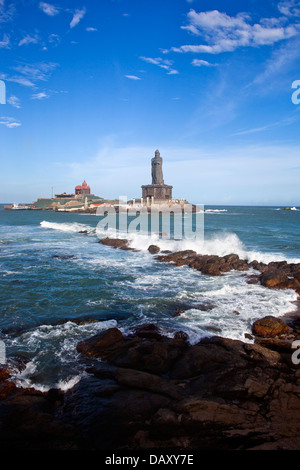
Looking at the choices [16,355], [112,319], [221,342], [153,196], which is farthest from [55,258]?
[153,196]

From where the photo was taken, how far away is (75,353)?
26.4ft

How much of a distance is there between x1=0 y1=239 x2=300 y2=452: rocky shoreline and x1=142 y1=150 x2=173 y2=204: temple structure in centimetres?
10384

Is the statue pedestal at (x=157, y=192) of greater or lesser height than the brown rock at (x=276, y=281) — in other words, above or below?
above

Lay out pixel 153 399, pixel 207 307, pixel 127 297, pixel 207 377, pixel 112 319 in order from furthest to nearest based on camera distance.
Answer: pixel 127 297 → pixel 207 307 → pixel 112 319 → pixel 207 377 → pixel 153 399

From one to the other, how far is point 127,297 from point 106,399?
6.95 meters

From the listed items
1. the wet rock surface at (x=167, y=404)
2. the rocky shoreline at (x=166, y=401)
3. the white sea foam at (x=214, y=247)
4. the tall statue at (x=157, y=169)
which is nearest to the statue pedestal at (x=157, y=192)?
the tall statue at (x=157, y=169)

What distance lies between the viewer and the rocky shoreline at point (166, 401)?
516cm

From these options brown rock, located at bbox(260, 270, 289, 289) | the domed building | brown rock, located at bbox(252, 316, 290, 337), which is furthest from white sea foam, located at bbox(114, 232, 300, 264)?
the domed building

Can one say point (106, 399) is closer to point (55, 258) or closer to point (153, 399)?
point (153, 399)

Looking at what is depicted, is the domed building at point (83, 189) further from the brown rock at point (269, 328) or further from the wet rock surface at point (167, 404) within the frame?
the wet rock surface at point (167, 404)

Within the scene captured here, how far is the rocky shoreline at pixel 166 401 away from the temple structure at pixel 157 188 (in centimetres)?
10384

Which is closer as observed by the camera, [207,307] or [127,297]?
[207,307]

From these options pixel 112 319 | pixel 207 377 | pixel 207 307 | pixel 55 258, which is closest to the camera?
pixel 207 377

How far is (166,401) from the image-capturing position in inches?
235
